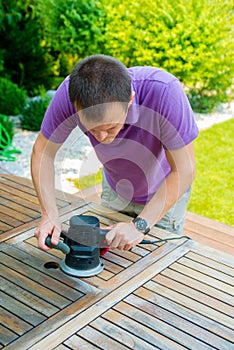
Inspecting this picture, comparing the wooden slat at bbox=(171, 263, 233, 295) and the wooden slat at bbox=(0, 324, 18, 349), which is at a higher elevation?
the wooden slat at bbox=(0, 324, 18, 349)

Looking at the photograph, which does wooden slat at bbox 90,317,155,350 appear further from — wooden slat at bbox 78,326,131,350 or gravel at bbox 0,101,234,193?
gravel at bbox 0,101,234,193

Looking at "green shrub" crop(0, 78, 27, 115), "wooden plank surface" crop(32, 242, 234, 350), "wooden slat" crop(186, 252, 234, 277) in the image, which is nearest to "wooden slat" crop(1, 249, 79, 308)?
"wooden plank surface" crop(32, 242, 234, 350)

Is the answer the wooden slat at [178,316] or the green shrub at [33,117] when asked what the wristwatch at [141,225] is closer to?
the wooden slat at [178,316]

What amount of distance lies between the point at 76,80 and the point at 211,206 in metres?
2.72

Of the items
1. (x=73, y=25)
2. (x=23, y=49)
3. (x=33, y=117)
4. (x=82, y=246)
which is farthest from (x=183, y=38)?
(x=82, y=246)

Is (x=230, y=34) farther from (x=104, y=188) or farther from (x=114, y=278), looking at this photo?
(x=114, y=278)

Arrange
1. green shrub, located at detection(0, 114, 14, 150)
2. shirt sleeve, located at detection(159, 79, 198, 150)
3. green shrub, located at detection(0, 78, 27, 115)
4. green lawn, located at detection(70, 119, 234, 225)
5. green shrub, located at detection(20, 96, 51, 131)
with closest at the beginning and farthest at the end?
shirt sleeve, located at detection(159, 79, 198, 150) → green lawn, located at detection(70, 119, 234, 225) → green shrub, located at detection(0, 114, 14, 150) → green shrub, located at detection(20, 96, 51, 131) → green shrub, located at detection(0, 78, 27, 115)

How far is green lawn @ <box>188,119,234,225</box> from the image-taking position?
398 cm

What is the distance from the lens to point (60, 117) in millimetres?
1824

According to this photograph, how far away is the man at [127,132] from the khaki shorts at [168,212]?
12cm

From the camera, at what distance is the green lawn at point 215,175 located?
398cm

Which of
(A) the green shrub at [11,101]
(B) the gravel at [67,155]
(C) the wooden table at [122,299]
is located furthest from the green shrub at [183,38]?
(C) the wooden table at [122,299]

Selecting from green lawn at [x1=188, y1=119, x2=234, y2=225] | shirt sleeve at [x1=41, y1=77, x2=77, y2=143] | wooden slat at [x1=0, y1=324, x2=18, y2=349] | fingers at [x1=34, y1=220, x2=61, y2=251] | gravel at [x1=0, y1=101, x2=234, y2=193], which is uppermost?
shirt sleeve at [x1=41, y1=77, x2=77, y2=143]

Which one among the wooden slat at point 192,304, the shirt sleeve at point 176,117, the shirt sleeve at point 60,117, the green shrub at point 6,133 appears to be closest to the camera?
the wooden slat at point 192,304
